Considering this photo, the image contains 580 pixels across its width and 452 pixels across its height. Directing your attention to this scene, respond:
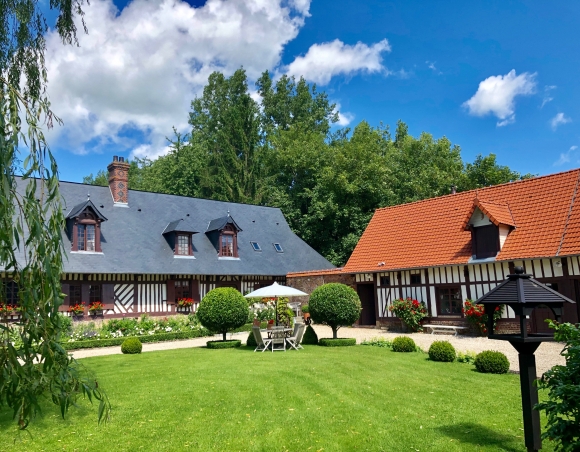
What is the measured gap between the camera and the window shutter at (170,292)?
70.3 feet

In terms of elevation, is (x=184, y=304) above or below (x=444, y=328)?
above

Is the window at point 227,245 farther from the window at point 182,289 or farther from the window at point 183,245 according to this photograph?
the window at point 182,289

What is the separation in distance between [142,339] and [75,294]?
13.5 ft

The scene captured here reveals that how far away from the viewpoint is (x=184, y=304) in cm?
2162

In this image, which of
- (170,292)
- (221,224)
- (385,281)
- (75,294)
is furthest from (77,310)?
(385,281)

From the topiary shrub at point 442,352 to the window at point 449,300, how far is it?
6.51 metres

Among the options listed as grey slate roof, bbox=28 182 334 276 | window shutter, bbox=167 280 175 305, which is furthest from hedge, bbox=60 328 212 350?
grey slate roof, bbox=28 182 334 276

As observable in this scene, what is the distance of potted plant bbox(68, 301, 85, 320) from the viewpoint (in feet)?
60.7

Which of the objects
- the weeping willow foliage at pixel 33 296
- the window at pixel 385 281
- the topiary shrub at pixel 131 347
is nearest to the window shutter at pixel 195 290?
the topiary shrub at pixel 131 347

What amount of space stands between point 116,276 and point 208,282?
4686mm

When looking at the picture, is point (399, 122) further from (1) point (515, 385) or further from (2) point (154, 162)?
(1) point (515, 385)

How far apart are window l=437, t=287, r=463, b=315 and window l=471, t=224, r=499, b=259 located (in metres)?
1.66

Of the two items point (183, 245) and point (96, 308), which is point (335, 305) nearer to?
point (96, 308)

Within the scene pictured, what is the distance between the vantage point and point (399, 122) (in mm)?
42844
